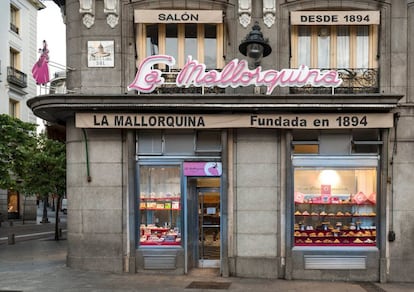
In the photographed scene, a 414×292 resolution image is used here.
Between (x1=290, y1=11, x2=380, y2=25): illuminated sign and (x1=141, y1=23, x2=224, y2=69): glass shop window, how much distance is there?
8.22ft

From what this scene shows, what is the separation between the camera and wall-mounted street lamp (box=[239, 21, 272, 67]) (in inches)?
478

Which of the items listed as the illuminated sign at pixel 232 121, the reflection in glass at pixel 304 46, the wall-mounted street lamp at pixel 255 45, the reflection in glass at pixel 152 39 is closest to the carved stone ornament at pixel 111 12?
the reflection in glass at pixel 152 39

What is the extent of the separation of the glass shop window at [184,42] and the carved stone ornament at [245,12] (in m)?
0.77

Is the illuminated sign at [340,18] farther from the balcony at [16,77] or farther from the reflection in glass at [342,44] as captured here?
the balcony at [16,77]

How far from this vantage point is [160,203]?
533 inches

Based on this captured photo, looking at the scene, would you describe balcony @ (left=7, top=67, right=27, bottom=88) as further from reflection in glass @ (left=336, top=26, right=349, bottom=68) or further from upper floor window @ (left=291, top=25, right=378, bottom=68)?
reflection in glass @ (left=336, top=26, right=349, bottom=68)

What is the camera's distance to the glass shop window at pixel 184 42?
13.4 metres

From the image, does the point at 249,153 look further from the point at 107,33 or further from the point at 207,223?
the point at 107,33

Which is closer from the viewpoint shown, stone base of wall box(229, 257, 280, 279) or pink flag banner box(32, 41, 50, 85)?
stone base of wall box(229, 257, 280, 279)

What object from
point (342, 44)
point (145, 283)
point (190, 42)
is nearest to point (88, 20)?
point (190, 42)

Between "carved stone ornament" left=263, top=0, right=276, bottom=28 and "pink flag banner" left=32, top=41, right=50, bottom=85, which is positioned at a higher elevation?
"carved stone ornament" left=263, top=0, right=276, bottom=28

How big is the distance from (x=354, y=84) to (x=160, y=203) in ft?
22.1

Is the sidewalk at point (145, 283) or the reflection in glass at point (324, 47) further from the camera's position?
the reflection in glass at point (324, 47)

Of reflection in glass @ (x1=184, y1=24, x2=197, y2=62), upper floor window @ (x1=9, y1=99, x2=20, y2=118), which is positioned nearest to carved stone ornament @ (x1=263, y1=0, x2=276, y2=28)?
reflection in glass @ (x1=184, y1=24, x2=197, y2=62)
